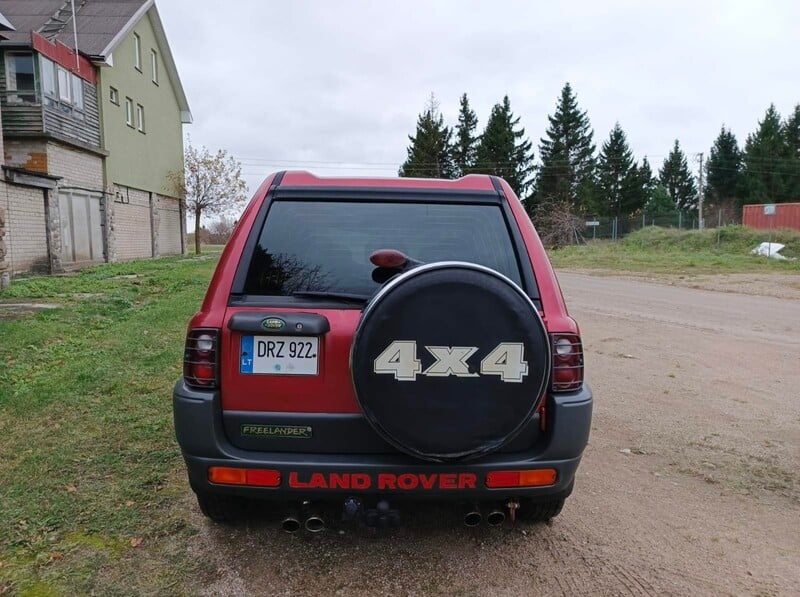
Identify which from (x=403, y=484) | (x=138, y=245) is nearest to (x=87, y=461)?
(x=403, y=484)

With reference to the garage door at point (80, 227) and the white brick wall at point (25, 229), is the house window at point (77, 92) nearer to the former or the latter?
the garage door at point (80, 227)

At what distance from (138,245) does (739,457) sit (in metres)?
24.7

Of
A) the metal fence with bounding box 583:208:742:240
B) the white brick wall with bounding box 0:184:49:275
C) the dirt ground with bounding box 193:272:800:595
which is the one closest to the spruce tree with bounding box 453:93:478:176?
the metal fence with bounding box 583:208:742:240

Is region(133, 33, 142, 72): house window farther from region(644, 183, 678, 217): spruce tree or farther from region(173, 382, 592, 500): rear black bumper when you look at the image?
region(644, 183, 678, 217): spruce tree

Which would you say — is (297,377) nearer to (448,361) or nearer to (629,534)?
(448,361)

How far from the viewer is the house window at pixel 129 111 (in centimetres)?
2384

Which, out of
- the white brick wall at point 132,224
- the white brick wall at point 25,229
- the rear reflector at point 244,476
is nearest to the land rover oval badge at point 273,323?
the rear reflector at point 244,476

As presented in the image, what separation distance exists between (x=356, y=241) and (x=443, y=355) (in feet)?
2.46

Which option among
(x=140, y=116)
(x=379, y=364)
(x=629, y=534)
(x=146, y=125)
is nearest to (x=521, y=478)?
(x=379, y=364)

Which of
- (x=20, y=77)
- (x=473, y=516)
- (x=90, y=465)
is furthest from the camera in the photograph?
(x=20, y=77)

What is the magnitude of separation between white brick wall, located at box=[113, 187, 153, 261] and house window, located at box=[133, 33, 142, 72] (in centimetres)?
538

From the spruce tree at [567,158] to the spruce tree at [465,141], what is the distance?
7.21 m

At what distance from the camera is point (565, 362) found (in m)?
2.46

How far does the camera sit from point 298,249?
8.67 ft
